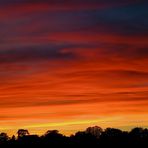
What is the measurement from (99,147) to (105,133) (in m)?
39.5

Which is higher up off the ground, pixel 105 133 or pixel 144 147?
pixel 105 133

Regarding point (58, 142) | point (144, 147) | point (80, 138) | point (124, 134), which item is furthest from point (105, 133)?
point (144, 147)

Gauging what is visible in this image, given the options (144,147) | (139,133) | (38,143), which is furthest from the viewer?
(139,133)

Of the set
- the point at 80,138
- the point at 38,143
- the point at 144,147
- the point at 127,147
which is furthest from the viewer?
the point at 80,138

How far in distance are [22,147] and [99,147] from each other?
14.7 meters

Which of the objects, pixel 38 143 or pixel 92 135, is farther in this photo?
pixel 92 135

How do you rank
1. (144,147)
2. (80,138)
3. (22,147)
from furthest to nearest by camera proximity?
(80,138)
(22,147)
(144,147)

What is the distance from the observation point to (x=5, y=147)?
115 meters

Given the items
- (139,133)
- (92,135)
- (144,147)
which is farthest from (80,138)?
(144,147)

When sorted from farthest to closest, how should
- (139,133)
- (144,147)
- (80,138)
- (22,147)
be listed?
(139,133) → (80,138) → (22,147) → (144,147)

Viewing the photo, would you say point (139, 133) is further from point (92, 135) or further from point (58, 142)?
point (58, 142)

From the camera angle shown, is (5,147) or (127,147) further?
(5,147)

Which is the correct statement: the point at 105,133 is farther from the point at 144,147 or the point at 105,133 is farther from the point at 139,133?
the point at 144,147

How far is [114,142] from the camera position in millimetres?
118250
